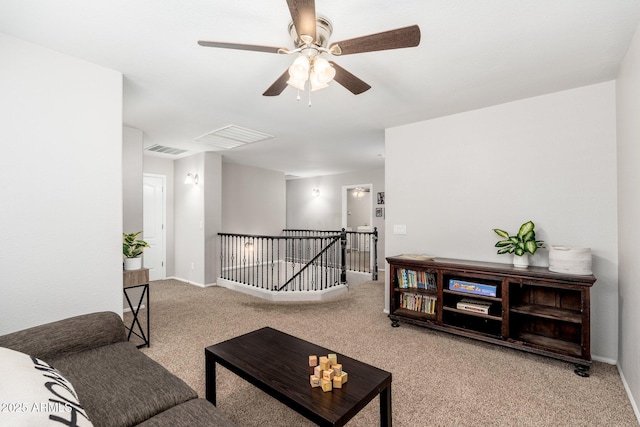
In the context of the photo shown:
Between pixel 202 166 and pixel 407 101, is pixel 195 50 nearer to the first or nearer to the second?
pixel 407 101

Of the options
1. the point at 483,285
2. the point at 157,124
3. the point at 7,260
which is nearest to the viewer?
the point at 7,260

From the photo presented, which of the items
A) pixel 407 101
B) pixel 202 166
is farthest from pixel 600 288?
pixel 202 166

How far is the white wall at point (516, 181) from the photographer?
2.74 metres

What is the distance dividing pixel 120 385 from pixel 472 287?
302cm

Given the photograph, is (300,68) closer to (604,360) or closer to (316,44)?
(316,44)

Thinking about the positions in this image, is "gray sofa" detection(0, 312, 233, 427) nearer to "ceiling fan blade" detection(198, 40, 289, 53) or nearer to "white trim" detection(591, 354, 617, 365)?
"ceiling fan blade" detection(198, 40, 289, 53)

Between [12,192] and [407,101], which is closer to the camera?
[12,192]

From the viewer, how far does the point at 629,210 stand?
2.26 m

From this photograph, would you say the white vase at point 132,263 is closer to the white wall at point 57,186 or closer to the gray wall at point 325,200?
the white wall at point 57,186

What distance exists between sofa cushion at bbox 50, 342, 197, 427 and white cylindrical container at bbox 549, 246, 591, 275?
3022mm

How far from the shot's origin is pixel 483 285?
303 centimetres

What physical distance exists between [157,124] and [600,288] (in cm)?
529

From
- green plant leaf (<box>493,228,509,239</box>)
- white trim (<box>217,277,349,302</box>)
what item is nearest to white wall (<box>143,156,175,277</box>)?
white trim (<box>217,277,349,302</box>)

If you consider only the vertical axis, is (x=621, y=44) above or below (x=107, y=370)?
above
